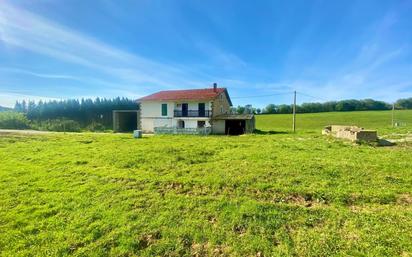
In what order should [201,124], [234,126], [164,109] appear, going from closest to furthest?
[234,126], [201,124], [164,109]

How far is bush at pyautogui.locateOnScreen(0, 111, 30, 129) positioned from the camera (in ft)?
130

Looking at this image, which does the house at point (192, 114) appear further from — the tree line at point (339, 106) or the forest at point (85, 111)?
the tree line at point (339, 106)

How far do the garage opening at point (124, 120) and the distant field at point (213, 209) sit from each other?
26345mm

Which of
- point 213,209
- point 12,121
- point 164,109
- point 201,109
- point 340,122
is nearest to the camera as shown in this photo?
point 213,209

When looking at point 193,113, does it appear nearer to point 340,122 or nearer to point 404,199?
point 404,199

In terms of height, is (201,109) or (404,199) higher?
(201,109)

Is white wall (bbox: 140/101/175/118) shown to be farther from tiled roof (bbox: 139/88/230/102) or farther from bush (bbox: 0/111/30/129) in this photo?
bush (bbox: 0/111/30/129)

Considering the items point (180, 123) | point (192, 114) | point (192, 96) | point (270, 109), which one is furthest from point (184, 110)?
point (270, 109)

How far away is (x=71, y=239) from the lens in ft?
14.6

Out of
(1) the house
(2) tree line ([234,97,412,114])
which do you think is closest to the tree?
(2) tree line ([234,97,412,114])

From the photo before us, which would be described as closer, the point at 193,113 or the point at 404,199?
the point at 404,199

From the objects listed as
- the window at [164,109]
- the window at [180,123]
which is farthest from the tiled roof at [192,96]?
the window at [180,123]

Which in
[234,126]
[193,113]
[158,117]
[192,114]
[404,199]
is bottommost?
[404,199]

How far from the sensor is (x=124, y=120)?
120 ft
